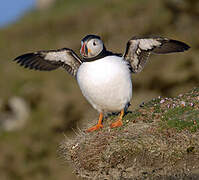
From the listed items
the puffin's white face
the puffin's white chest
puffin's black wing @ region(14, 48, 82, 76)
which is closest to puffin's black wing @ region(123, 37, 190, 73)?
the puffin's white chest

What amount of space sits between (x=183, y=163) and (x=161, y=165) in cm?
37

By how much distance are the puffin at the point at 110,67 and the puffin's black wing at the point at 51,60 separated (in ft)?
0.08

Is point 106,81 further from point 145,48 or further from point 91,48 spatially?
point 145,48

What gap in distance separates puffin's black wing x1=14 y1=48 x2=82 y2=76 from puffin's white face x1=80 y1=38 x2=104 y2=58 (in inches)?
40.9

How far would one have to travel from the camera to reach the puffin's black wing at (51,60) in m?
8.70

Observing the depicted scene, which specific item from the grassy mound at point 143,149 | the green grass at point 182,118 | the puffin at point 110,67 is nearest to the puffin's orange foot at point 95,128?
the puffin at point 110,67

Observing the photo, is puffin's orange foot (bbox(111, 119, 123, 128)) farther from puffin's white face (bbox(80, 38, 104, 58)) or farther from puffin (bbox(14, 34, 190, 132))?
puffin's white face (bbox(80, 38, 104, 58))

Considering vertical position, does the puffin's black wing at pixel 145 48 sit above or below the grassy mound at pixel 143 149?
above

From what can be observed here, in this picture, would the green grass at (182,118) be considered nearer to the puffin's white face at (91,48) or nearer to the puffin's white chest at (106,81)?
the puffin's white chest at (106,81)

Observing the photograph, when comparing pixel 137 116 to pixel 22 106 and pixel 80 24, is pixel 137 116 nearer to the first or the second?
pixel 22 106

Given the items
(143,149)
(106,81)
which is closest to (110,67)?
(106,81)

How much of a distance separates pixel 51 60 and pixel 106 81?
2033mm

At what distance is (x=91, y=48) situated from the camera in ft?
24.8

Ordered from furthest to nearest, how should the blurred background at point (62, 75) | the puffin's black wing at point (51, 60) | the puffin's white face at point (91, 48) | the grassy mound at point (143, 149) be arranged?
the blurred background at point (62, 75) → the puffin's black wing at point (51, 60) → the puffin's white face at point (91, 48) → the grassy mound at point (143, 149)
